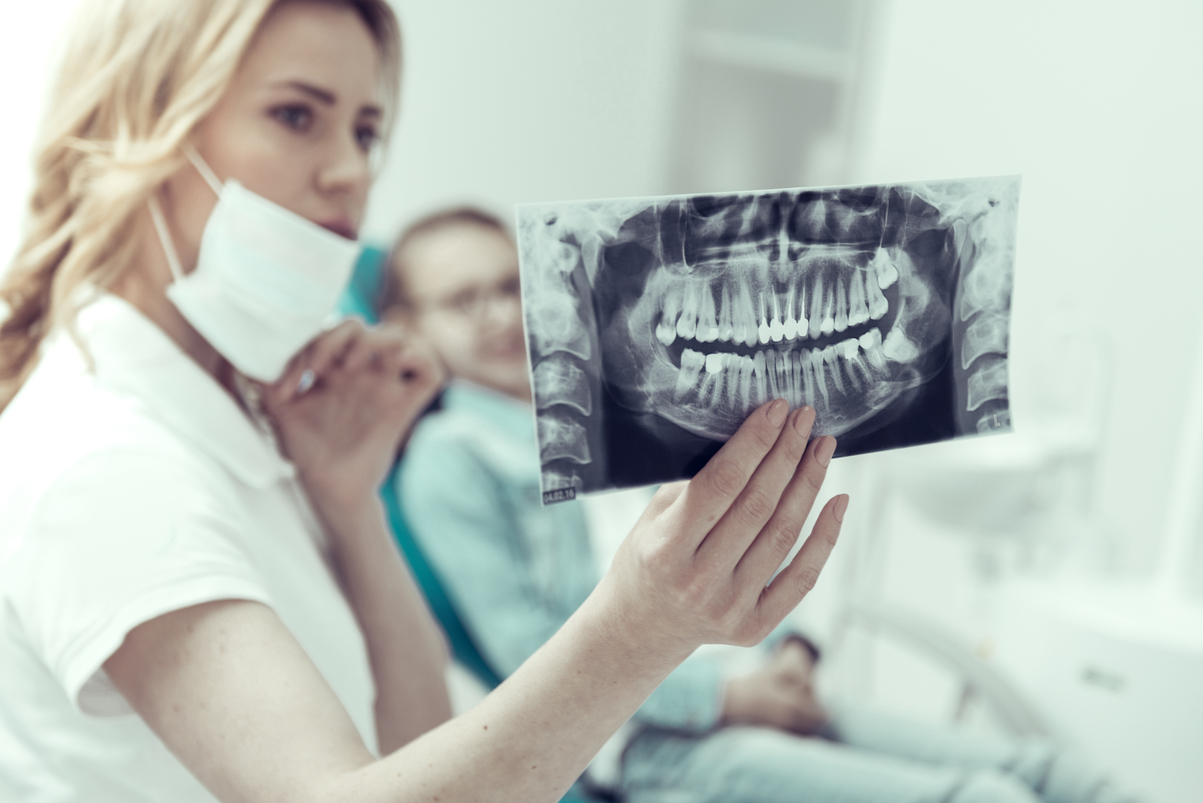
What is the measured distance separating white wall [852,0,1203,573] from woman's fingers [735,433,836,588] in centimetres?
130

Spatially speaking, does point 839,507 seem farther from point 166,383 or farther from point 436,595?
point 436,595

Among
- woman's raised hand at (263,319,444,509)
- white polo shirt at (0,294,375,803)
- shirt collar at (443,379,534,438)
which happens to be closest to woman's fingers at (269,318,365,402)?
woman's raised hand at (263,319,444,509)

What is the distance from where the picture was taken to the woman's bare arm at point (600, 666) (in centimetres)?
49

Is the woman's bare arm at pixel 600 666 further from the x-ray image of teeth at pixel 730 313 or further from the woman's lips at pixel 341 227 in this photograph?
the woman's lips at pixel 341 227

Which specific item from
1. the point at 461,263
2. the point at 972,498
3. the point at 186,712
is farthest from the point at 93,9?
the point at 972,498

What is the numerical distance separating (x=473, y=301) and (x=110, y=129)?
36.8 inches

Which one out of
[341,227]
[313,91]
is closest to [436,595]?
[341,227]

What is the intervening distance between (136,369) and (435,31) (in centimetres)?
174

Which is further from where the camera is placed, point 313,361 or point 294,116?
point 313,361

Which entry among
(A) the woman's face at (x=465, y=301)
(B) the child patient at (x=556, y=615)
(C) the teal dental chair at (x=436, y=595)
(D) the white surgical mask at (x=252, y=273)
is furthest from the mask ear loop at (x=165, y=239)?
(A) the woman's face at (x=465, y=301)

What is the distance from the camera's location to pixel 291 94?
759 millimetres

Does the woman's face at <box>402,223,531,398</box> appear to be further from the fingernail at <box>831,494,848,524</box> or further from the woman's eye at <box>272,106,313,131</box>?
the fingernail at <box>831,494,848,524</box>

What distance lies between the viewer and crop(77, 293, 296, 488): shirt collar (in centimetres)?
71

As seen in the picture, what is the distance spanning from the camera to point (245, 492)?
2.53 feet
